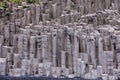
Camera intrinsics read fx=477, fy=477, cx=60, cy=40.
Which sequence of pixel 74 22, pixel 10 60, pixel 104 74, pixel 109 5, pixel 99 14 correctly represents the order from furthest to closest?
pixel 109 5, pixel 99 14, pixel 74 22, pixel 10 60, pixel 104 74

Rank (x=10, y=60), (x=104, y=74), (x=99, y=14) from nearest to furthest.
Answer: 1. (x=104, y=74)
2. (x=10, y=60)
3. (x=99, y=14)

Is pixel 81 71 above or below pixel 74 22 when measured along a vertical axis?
below

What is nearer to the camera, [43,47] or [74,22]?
[43,47]

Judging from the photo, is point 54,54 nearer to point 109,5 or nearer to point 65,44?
point 65,44

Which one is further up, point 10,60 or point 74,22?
point 74,22

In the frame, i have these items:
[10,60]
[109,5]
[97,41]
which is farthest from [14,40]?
[109,5]

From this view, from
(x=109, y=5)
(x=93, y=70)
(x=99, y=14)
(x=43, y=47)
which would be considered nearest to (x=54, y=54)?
(x=43, y=47)

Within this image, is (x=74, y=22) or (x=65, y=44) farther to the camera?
(x=74, y=22)

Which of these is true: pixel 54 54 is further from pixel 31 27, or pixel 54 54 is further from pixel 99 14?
pixel 99 14

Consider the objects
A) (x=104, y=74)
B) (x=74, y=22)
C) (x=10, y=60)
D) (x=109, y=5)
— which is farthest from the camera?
(x=109, y=5)
